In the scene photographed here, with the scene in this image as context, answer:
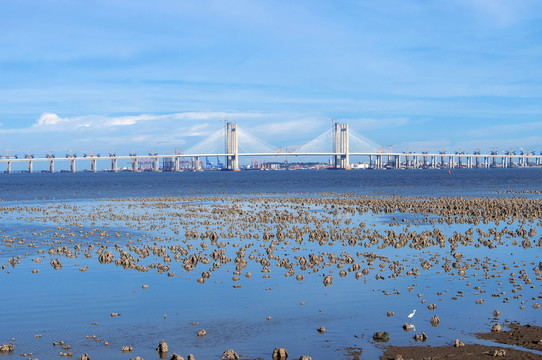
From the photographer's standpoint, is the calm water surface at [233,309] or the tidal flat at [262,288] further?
the tidal flat at [262,288]

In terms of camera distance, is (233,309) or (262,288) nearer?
(233,309)

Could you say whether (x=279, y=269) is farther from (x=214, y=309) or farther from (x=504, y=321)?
(x=504, y=321)

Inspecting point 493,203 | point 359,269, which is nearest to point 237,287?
point 359,269

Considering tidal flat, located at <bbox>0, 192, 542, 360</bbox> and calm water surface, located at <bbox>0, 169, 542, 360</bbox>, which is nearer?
calm water surface, located at <bbox>0, 169, 542, 360</bbox>

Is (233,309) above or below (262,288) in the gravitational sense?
below

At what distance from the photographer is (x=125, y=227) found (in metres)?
33.8

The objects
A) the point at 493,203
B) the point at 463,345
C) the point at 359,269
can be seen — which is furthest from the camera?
the point at 493,203

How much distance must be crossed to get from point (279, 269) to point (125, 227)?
50.6 ft

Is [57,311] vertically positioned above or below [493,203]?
below

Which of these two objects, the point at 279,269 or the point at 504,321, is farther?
the point at 279,269

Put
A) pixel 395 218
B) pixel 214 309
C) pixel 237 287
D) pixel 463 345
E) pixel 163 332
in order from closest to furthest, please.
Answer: pixel 463 345 < pixel 163 332 < pixel 214 309 < pixel 237 287 < pixel 395 218

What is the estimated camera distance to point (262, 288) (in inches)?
701

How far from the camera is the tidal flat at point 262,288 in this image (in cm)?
1312

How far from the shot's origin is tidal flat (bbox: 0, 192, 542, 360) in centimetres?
1312
